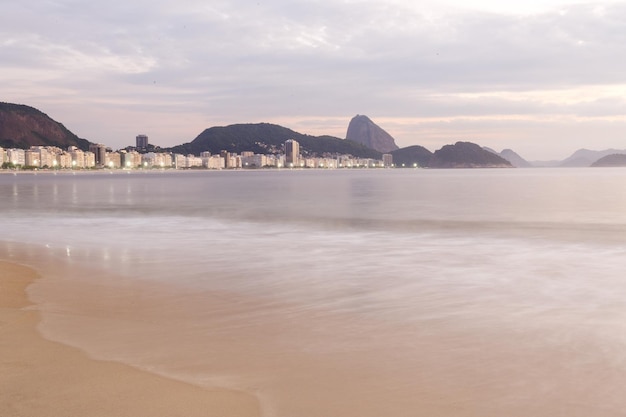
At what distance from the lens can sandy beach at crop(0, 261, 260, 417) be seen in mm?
6176

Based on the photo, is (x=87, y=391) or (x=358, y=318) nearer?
(x=87, y=391)

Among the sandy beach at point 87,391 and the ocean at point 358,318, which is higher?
the sandy beach at point 87,391

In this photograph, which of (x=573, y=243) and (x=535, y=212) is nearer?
(x=573, y=243)

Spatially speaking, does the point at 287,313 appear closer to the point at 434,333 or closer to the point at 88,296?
the point at 434,333

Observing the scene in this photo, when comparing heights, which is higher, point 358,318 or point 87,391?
point 87,391

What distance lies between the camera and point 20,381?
6.92m

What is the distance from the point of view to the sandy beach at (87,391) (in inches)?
243

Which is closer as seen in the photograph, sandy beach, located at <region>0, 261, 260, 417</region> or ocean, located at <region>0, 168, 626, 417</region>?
sandy beach, located at <region>0, 261, 260, 417</region>

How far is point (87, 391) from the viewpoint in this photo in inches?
264

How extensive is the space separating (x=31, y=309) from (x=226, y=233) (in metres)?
16.8

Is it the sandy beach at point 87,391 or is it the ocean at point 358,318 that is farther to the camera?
the ocean at point 358,318

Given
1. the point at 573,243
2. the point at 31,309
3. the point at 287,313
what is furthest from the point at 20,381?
the point at 573,243

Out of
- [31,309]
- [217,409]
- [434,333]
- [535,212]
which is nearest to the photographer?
[217,409]

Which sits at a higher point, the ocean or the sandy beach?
the sandy beach
